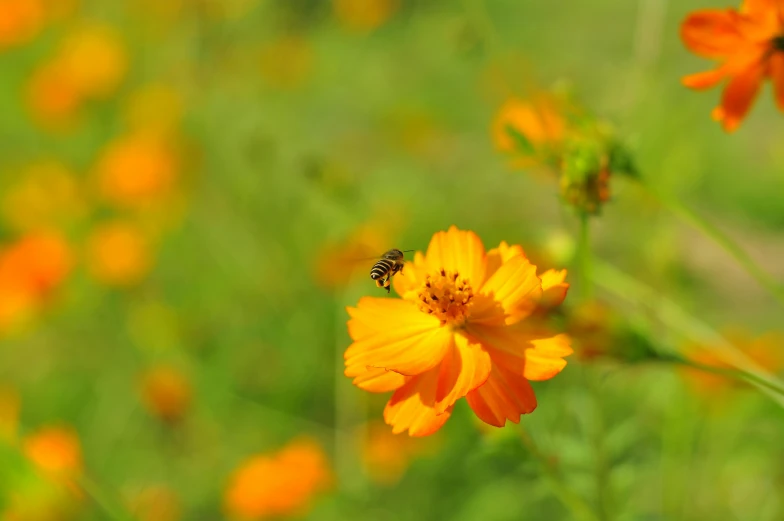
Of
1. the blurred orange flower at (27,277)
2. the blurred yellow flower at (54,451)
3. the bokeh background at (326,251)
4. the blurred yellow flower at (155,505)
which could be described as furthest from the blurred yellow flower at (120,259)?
the blurred yellow flower at (54,451)

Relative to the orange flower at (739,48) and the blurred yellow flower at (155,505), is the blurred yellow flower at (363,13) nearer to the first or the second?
the blurred yellow flower at (155,505)

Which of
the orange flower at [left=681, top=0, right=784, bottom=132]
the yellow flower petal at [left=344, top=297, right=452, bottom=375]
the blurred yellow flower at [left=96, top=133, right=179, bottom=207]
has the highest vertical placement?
the blurred yellow flower at [left=96, top=133, right=179, bottom=207]

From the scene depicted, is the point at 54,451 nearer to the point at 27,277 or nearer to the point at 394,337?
the point at 27,277

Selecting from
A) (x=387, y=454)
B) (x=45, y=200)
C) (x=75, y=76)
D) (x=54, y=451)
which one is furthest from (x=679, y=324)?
(x=75, y=76)

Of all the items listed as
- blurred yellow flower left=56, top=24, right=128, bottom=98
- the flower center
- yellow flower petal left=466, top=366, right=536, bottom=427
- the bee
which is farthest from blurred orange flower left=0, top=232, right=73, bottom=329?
yellow flower petal left=466, top=366, right=536, bottom=427

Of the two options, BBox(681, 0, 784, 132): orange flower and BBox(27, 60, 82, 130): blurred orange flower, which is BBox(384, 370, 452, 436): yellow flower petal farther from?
BBox(27, 60, 82, 130): blurred orange flower
